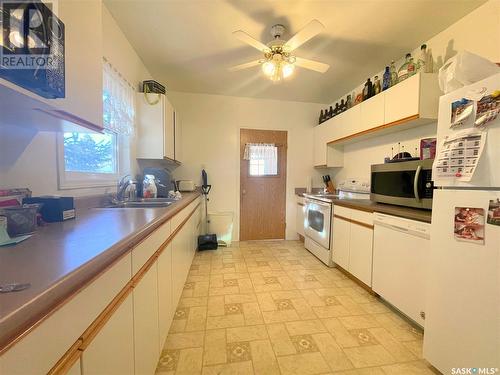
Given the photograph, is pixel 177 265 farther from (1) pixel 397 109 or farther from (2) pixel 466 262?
(1) pixel 397 109

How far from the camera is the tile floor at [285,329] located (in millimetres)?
1261

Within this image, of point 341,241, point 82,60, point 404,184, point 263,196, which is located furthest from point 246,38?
point 263,196

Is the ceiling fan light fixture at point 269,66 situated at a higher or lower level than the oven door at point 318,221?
higher

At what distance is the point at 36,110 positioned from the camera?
30.9 inches

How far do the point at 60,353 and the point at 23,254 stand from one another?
1.06 ft

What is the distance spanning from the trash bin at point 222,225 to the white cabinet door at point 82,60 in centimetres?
243

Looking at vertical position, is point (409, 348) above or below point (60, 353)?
below

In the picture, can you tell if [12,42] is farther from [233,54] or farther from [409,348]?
[409,348]

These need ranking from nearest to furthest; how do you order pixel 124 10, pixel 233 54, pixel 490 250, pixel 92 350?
1. pixel 92 350
2. pixel 490 250
3. pixel 124 10
4. pixel 233 54

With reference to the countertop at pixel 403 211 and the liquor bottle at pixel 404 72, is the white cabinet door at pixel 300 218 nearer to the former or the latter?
the countertop at pixel 403 211

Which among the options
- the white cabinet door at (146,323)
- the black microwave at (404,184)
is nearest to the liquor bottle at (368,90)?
the black microwave at (404,184)

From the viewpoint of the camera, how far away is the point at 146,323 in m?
1.00

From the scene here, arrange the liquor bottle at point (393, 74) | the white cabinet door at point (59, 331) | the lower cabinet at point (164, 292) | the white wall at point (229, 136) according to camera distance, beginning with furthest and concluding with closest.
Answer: the white wall at point (229, 136) < the liquor bottle at point (393, 74) < the lower cabinet at point (164, 292) < the white cabinet door at point (59, 331)

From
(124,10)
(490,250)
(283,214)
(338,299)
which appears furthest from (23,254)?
(283,214)
